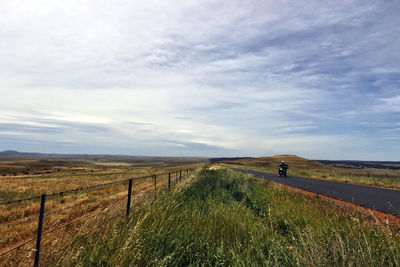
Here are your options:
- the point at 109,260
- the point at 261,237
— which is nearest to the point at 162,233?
the point at 109,260

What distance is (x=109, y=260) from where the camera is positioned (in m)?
3.45

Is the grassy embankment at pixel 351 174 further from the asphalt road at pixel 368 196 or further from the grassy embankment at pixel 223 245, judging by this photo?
the grassy embankment at pixel 223 245

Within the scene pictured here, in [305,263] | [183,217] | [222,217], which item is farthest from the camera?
[222,217]

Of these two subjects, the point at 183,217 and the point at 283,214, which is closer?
the point at 183,217

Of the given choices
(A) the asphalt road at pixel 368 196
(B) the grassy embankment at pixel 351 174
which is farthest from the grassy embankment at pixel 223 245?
(B) the grassy embankment at pixel 351 174

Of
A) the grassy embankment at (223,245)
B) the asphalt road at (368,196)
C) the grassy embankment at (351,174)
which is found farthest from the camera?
the grassy embankment at (351,174)

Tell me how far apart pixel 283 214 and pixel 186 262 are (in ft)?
13.1

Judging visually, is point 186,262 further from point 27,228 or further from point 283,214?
point 27,228

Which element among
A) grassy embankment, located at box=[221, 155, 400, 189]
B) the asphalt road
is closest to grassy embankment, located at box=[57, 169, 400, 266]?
the asphalt road

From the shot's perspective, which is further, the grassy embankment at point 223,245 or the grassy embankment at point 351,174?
the grassy embankment at point 351,174

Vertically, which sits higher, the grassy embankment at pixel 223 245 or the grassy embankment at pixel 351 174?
the grassy embankment at pixel 223 245

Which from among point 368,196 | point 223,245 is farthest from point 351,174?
point 223,245

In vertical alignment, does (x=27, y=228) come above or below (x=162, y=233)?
below

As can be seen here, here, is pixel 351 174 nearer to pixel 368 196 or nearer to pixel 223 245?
pixel 368 196
